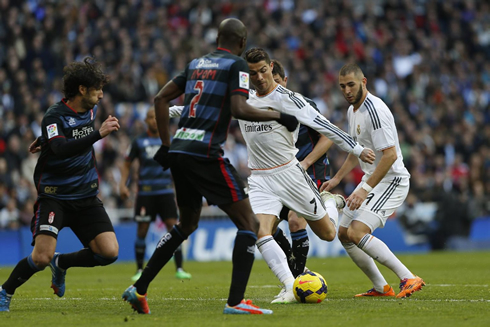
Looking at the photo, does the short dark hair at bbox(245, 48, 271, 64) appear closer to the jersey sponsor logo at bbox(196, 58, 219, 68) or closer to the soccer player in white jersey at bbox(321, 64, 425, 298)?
the soccer player in white jersey at bbox(321, 64, 425, 298)

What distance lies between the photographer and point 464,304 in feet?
24.9

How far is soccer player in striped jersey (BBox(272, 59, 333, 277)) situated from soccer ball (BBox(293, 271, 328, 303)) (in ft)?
3.01

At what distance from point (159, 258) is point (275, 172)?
2041 millimetres

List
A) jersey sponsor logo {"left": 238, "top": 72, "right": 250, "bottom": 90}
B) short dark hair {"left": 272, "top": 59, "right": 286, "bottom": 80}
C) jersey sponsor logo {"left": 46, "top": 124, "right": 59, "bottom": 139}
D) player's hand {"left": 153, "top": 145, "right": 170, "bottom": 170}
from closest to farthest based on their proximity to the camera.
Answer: jersey sponsor logo {"left": 238, "top": 72, "right": 250, "bottom": 90} < player's hand {"left": 153, "top": 145, "right": 170, "bottom": 170} < jersey sponsor logo {"left": 46, "top": 124, "right": 59, "bottom": 139} < short dark hair {"left": 272, "top": 59, "right": 286, "bottom": 80}

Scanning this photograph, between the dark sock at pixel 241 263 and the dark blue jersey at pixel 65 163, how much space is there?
1.88 metres

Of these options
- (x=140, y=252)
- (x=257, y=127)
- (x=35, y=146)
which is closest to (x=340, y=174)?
(x=257, y=127)

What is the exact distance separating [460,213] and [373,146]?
13954mm

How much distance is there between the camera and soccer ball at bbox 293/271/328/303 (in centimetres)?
787

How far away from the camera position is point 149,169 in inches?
538

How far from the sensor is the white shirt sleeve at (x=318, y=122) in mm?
7680

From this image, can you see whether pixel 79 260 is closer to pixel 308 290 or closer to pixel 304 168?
pixel 308 290

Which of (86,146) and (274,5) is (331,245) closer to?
(274,5)

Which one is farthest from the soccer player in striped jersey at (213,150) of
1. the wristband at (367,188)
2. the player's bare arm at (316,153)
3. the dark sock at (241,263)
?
the player's bare arm at (316,153)

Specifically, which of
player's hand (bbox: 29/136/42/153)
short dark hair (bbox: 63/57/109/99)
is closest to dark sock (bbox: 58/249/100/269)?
player's hand (bbox: 29/136/42/153)
